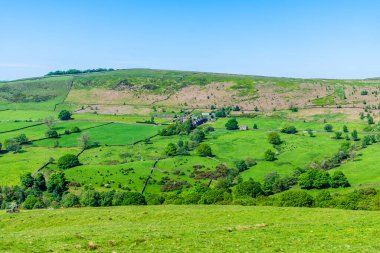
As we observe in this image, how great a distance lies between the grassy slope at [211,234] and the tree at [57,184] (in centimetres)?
7159

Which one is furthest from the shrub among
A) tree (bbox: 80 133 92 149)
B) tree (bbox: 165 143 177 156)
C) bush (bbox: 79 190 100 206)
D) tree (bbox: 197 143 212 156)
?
tree (bbox: 80 133 92 149)

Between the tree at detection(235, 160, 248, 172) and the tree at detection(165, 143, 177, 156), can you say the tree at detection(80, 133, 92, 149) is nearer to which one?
the tree at detection(165, 143, 177, 156)

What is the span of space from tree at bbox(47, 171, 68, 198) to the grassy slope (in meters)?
71.6

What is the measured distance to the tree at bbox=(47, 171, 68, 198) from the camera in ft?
416

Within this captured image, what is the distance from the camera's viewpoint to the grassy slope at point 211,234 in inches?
1335

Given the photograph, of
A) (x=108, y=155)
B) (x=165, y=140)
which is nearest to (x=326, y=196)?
(x=108, y=155)

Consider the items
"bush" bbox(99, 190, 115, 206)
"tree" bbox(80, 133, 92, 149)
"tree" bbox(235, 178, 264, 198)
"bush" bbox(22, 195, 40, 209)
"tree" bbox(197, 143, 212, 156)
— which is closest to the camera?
"bush" bbox(99, 190, 115, 206)

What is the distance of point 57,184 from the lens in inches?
5103

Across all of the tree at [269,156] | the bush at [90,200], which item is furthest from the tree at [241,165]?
the bush at [90,200]

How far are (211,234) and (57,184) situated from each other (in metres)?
103

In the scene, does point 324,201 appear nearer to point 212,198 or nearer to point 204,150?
point 212,198

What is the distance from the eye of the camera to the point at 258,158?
167 m

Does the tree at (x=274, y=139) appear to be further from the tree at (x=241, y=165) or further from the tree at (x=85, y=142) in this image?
the tree at (x=85, y=142)

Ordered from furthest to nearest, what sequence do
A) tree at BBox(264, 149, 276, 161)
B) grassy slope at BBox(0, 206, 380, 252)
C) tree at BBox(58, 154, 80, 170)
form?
tree at BBox(264, 149, 276, 161) → tree at BBox(58, 154, 80, 170) → grassy slope at BBox(0, 206, 380, 252)
